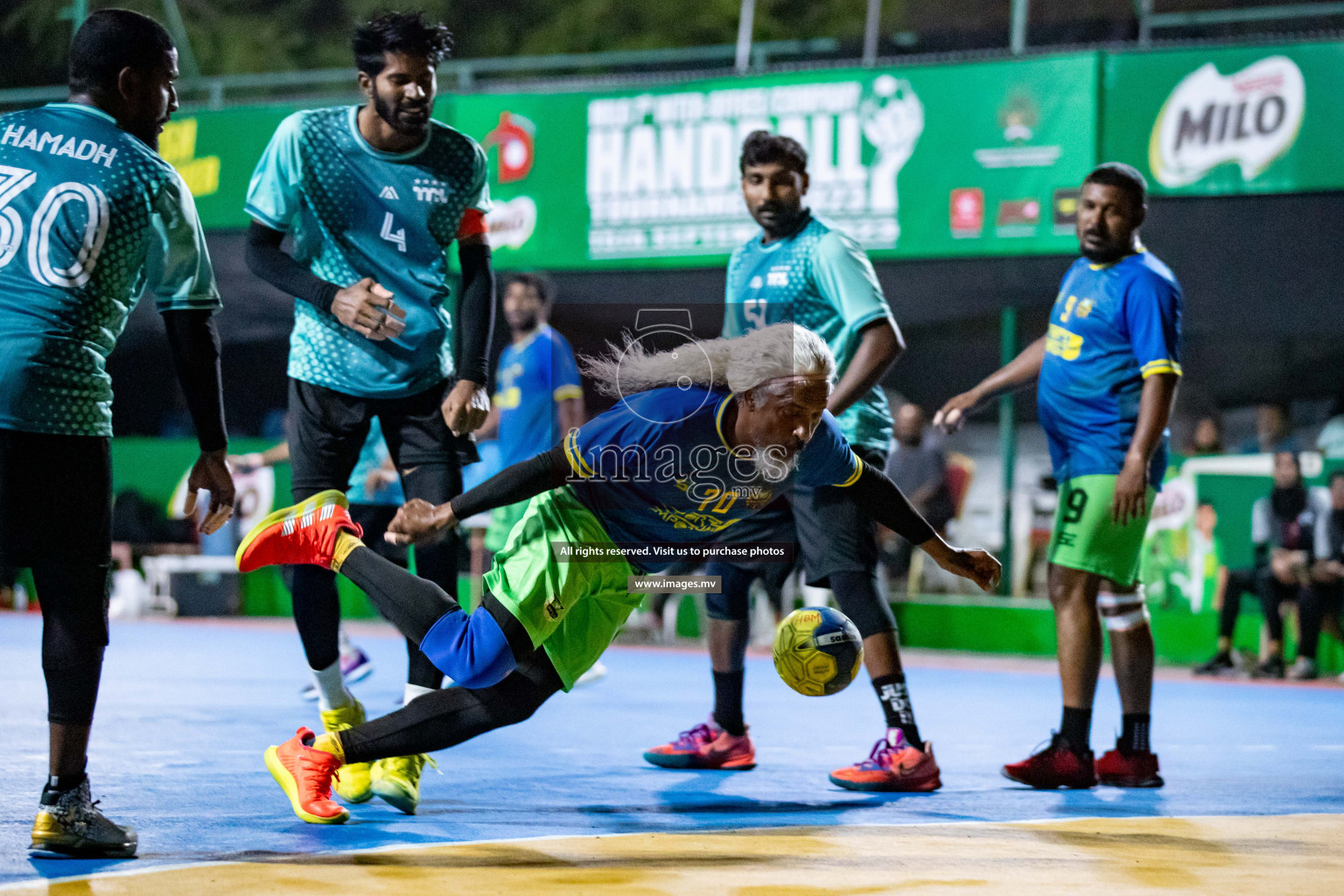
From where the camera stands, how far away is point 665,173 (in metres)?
12.5

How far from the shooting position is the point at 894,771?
4.85 metres

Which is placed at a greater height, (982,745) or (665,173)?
(665,173)

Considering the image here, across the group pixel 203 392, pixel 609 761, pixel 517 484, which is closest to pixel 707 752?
pixel 609 761

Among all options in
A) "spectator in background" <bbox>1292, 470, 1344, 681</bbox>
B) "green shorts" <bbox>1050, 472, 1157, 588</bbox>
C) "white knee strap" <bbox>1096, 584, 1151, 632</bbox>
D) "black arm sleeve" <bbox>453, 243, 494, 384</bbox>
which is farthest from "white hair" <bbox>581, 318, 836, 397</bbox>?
"spectator in background" <bbox>1292, 470, 1344, 681</bbox>

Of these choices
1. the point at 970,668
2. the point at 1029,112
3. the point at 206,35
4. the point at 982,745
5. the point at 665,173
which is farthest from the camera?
the point at 206,35

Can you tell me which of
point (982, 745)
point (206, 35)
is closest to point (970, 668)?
point (982, 745)

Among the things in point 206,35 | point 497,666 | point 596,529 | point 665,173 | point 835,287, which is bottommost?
point 497,666

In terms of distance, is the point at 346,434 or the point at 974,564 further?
the point at 346,434

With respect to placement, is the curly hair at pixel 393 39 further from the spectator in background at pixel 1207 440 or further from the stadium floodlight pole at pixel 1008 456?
the spectator in background at pixel 1207 440

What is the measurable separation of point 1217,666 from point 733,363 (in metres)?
7.50

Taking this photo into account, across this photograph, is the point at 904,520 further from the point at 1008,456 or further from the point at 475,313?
the point at 1008,456

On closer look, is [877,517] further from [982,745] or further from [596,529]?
[982,745]

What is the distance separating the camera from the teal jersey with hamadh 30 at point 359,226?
4.59 metres

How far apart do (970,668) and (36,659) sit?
Result: 5979mm
